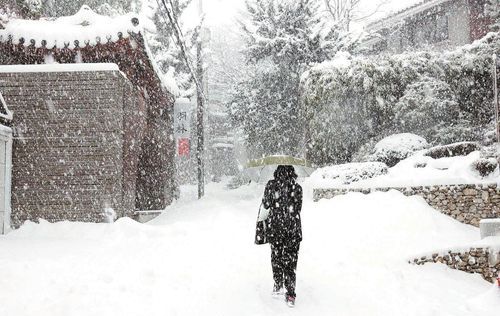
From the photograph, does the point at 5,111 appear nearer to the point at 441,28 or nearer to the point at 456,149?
the point at 456,149

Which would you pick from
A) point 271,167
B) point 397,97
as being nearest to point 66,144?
point 271,167

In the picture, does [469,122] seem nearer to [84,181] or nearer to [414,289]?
[414,289]

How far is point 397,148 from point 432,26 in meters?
14.1

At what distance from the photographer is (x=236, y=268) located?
770cm

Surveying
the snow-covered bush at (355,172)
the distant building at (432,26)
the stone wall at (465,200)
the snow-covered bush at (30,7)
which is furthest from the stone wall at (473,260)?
the distant building at (432,26)

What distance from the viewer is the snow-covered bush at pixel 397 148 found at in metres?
14.5

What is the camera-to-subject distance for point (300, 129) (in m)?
22.6

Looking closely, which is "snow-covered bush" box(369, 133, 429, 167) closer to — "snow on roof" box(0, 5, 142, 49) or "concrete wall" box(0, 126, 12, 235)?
"snow on roof" box(0, 5, 142, 49)

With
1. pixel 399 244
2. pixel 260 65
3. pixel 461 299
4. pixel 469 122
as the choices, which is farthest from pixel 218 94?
pixel 461 299

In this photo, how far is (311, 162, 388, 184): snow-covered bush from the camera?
1296 centimetres

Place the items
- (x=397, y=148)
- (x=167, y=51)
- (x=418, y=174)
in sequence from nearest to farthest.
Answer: (x=418, y=174), (x=397, y=148), (x=167, y=51)

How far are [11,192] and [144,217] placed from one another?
4.07m

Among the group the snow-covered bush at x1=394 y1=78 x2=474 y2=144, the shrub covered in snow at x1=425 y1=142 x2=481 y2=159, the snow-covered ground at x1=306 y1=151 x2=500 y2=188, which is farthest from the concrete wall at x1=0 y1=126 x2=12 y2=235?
the snow-covered bush at x1=394 y1=78 x2=474 y2=144

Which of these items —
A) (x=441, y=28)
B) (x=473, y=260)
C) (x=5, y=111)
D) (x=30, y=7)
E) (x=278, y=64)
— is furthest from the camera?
(x=441, y=28)
